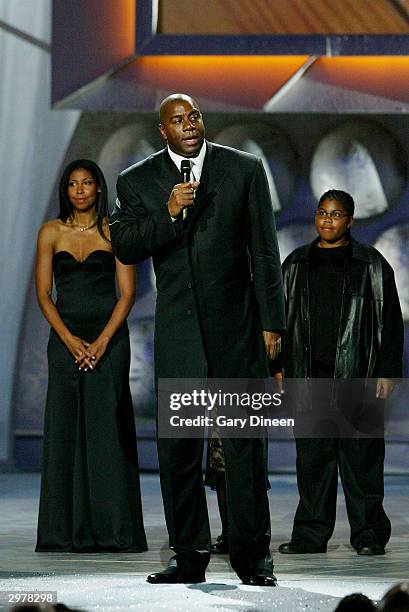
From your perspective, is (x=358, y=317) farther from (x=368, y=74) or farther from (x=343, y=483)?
(x=368, y=74)

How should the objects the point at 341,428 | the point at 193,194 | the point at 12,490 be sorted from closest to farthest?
the point at 193,194 → the point at 341,428 → the point at 12,490

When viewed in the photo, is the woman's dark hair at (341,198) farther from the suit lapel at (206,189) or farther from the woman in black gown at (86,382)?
the suit lapel at (206,189)

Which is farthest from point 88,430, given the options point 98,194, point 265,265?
point 265,265

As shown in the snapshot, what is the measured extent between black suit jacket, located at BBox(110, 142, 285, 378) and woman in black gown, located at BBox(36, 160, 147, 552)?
1091mm

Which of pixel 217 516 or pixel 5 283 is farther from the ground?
pixel 5 283

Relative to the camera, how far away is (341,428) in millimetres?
5254

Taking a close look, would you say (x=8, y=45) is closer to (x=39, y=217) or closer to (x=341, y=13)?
(x=39, y=217)

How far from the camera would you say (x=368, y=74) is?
7.87 metres

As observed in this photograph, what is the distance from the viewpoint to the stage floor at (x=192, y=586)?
3.93 m

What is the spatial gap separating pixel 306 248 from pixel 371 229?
300 centimetres

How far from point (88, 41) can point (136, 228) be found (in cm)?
400

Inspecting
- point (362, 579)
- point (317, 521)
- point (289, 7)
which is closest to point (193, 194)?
point (362, 579)

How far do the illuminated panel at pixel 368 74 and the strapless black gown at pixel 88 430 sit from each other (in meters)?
2.90

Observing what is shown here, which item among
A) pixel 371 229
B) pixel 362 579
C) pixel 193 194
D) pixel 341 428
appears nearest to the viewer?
pixel 193 194
